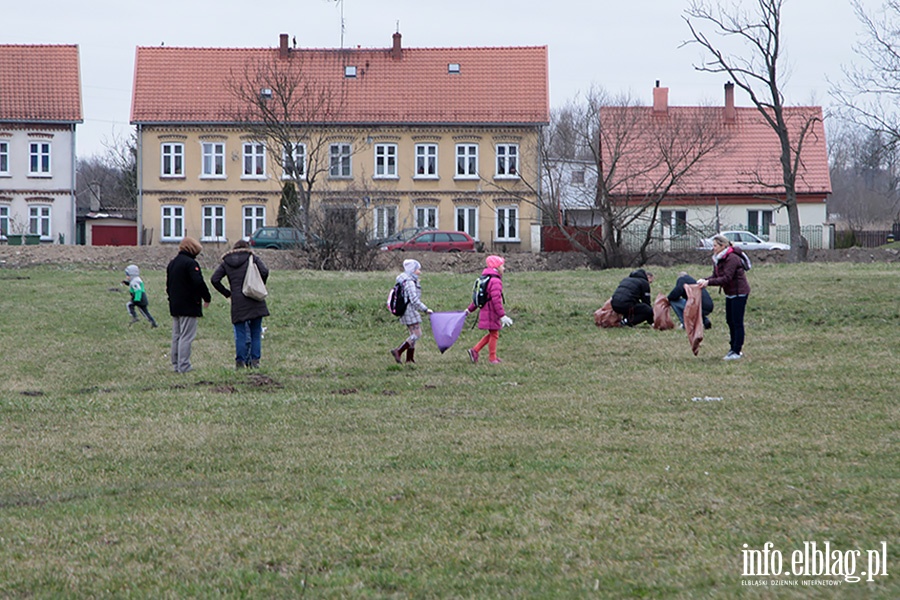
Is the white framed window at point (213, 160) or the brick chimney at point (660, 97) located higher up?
the brick chimney at point (660, 97)

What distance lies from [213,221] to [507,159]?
600 inches

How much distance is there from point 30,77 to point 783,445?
174ft

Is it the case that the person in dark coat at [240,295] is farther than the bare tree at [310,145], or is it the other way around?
the bare tree at [310,145]

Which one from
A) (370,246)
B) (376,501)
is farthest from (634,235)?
(376,501)

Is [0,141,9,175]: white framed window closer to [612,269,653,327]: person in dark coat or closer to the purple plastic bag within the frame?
[612,269,653,327]: person in dark coat

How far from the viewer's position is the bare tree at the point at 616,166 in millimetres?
39531

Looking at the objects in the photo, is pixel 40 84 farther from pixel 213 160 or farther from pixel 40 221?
pixel 213 160

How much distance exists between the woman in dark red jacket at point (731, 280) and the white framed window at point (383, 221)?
73.9ft

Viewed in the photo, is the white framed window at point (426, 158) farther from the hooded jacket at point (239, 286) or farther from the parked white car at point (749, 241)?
the hooded jacket at point (239, 286)

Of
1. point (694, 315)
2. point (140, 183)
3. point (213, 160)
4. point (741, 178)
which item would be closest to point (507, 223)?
point (741, 178)

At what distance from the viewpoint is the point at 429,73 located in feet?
185

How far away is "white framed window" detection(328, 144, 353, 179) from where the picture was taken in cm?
5423

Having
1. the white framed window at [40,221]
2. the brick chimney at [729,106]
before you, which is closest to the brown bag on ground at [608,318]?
the white framed window at [40,221]

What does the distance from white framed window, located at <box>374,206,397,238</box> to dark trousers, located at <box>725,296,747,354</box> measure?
73.7 ft
